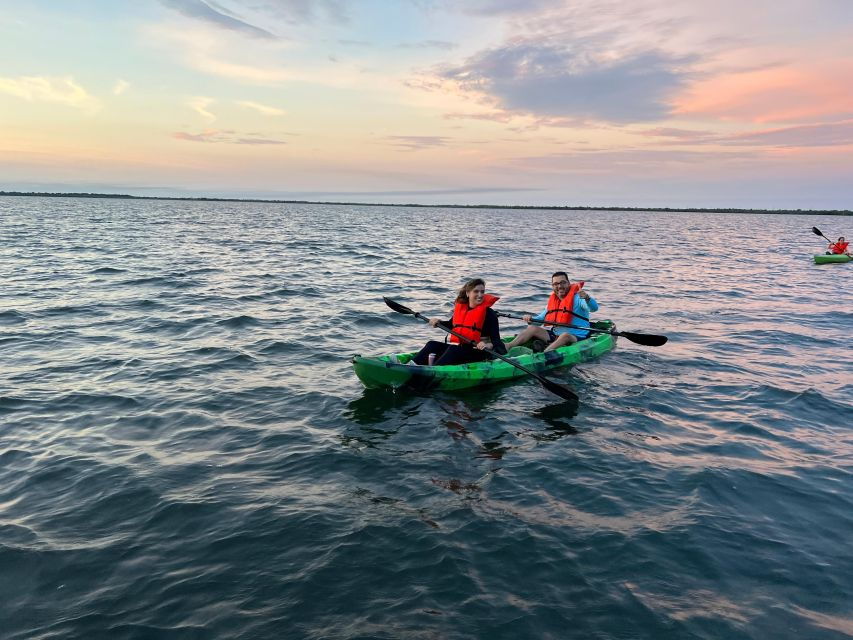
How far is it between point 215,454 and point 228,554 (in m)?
2.15

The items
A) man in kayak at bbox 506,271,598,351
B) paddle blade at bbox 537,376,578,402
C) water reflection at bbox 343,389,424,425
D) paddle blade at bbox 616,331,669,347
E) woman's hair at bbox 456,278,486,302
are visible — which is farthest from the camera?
man in kayak at bbox 506,271,598,351

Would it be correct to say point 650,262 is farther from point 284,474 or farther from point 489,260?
point 284,474

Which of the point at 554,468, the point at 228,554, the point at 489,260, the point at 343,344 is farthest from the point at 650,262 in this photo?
the point at 228,554

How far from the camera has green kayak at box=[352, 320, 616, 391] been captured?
902cm

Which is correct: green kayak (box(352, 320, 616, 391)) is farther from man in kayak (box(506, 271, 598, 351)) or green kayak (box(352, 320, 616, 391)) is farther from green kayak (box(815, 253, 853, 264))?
green kayak (box(815, 253, 853, 264))

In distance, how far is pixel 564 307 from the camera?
12.3 meters

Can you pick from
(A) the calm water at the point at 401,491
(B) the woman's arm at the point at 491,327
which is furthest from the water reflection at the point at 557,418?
(B) the woman's arm at the point at 491,327

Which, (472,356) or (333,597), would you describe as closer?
(333,597)

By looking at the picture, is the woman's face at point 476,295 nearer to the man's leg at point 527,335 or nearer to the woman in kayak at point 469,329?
the woman in kayak at point 469,329

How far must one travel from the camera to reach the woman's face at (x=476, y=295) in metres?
9.72

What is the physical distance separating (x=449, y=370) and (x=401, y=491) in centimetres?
358

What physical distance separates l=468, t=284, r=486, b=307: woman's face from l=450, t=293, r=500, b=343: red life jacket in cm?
9

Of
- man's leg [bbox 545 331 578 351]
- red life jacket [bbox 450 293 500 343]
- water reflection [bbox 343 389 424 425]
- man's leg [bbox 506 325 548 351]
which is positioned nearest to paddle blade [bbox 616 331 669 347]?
man's leg [bbox 545 331 578 351]

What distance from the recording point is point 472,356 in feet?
33.2
